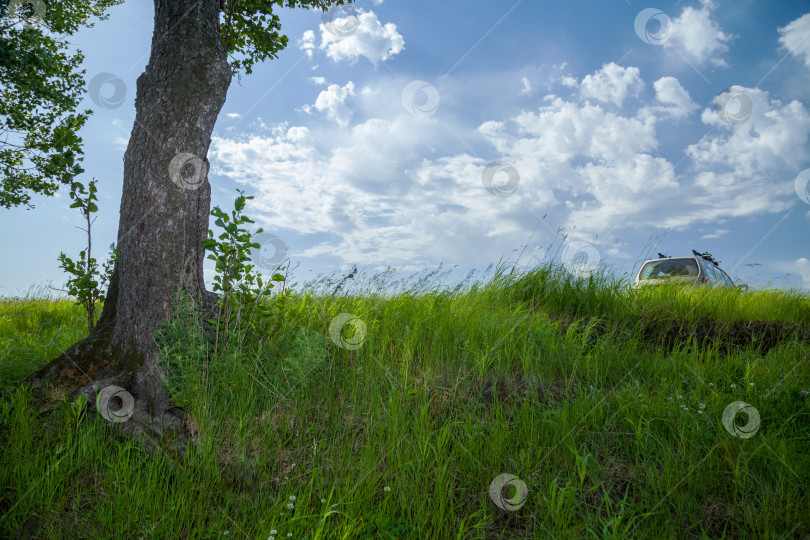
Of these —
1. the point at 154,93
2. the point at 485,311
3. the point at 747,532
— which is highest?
the point at 154,93

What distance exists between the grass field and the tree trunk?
0.32 m

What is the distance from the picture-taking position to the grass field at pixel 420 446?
107 inches

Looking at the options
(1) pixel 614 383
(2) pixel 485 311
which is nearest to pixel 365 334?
(2) pixel 485 311

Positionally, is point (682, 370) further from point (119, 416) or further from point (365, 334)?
point (119, 416)

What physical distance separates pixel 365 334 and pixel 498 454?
1847 mm

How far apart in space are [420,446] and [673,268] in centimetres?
1025

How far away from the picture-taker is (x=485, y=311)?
221 inches

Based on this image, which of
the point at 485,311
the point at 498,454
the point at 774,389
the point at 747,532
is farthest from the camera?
the point at 485,311

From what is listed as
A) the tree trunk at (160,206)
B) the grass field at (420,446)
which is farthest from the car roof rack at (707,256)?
the tree trunk at (160,206)

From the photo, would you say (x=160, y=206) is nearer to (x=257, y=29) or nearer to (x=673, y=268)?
(x=257, y=29)

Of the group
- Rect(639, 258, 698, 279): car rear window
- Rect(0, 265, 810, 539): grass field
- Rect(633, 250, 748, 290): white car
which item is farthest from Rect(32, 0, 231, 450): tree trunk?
Rect(639, 258, 698, 279): car rear window

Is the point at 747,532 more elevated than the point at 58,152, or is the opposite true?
the point at 58,152

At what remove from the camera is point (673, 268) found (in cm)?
1100

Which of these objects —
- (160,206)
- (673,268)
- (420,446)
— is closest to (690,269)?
(673,268)
